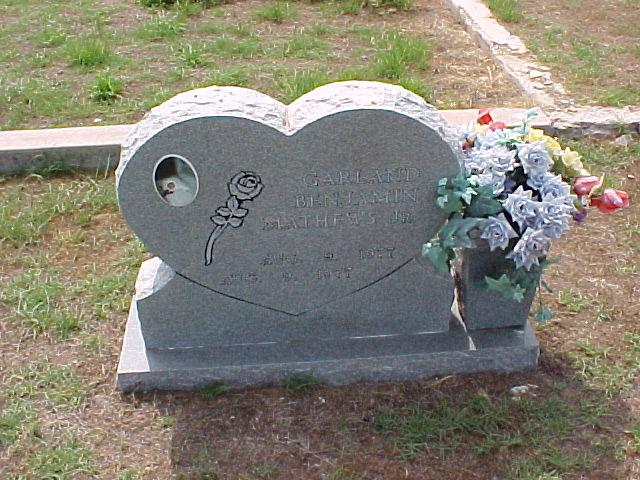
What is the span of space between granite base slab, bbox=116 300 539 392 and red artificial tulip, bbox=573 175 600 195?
1.97 ft

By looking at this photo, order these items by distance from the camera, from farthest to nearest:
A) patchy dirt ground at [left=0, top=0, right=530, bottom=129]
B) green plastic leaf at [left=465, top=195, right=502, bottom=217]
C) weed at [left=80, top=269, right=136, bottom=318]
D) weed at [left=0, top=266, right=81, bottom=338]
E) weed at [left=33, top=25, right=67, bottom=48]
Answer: weed at [left=33, top=25, right=67, bottom=48] < patchy dirt ground at [left=0, top=0, right=530, bottom=129] < weed at [left=80, top=269, right=136, bottom=318] < weed at [left=0, top=266, right=81, bottom=338] < green plastic leaf at [left=465, top=195, right=502, bottom=217]

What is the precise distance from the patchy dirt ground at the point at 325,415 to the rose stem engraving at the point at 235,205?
1.97 feet

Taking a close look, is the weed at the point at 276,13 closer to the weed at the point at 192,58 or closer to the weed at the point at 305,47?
the weed at the point at 305,47

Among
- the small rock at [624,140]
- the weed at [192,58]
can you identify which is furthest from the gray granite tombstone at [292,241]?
the weed at [192,58]

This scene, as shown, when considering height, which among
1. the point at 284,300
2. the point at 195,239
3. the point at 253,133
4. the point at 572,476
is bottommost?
the point at 572,476

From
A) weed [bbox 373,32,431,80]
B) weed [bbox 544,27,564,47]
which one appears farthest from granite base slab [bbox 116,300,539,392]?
weed [bbox 544,27,564,47]

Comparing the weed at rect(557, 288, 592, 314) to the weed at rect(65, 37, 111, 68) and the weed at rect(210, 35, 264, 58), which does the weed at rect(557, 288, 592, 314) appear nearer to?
the weed at rect(210, 35, 264, 58)

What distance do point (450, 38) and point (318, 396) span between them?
3.93m

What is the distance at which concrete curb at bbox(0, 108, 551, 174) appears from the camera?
15.8 ft

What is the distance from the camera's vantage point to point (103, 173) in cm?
484

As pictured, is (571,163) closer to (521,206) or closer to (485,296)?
(521,206)

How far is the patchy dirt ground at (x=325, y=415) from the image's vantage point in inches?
119

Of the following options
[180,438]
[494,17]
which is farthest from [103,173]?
[494,17]

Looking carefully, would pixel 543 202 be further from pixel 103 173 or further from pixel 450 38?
pixel 450 38
